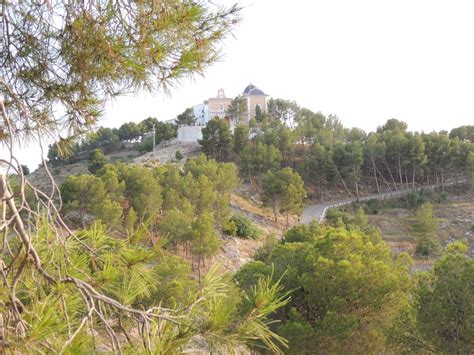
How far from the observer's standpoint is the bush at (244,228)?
61.2 feet

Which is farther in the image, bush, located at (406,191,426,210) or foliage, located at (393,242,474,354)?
bush, located at (406,191,426,210)

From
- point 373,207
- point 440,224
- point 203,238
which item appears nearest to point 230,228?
point 203,238

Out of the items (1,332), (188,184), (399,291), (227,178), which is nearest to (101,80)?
(1,332)

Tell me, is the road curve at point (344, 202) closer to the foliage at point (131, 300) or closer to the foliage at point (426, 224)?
the foliage at point (426, 224)

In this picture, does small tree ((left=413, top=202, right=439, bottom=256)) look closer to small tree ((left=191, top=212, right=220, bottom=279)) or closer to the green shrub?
the green shrub

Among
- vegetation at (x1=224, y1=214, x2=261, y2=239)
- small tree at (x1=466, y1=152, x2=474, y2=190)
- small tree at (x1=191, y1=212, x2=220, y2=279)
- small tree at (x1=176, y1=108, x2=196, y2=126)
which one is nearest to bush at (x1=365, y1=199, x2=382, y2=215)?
small tree at (x1=466, y1=152, x2=474, y2=190)

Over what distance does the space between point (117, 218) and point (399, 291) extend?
26.6ft

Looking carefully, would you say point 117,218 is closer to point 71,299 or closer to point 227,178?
point 227,178

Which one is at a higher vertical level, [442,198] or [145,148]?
[145,148]

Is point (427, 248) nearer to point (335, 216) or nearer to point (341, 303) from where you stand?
point (335, 216)

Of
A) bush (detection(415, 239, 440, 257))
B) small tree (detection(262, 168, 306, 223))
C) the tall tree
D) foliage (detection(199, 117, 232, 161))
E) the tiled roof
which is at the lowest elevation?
bush (detection(415, 239, 440, 257))

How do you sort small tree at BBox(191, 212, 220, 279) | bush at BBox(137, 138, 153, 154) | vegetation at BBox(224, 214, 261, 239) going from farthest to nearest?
bush at BBox(137, 138, 153, 154)
vegetation at BBox(224, 214, 261, 239)
small tree at BBox(191, 212, 220, 279)

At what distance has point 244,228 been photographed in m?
18.7

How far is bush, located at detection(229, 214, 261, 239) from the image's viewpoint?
61.2 ft
